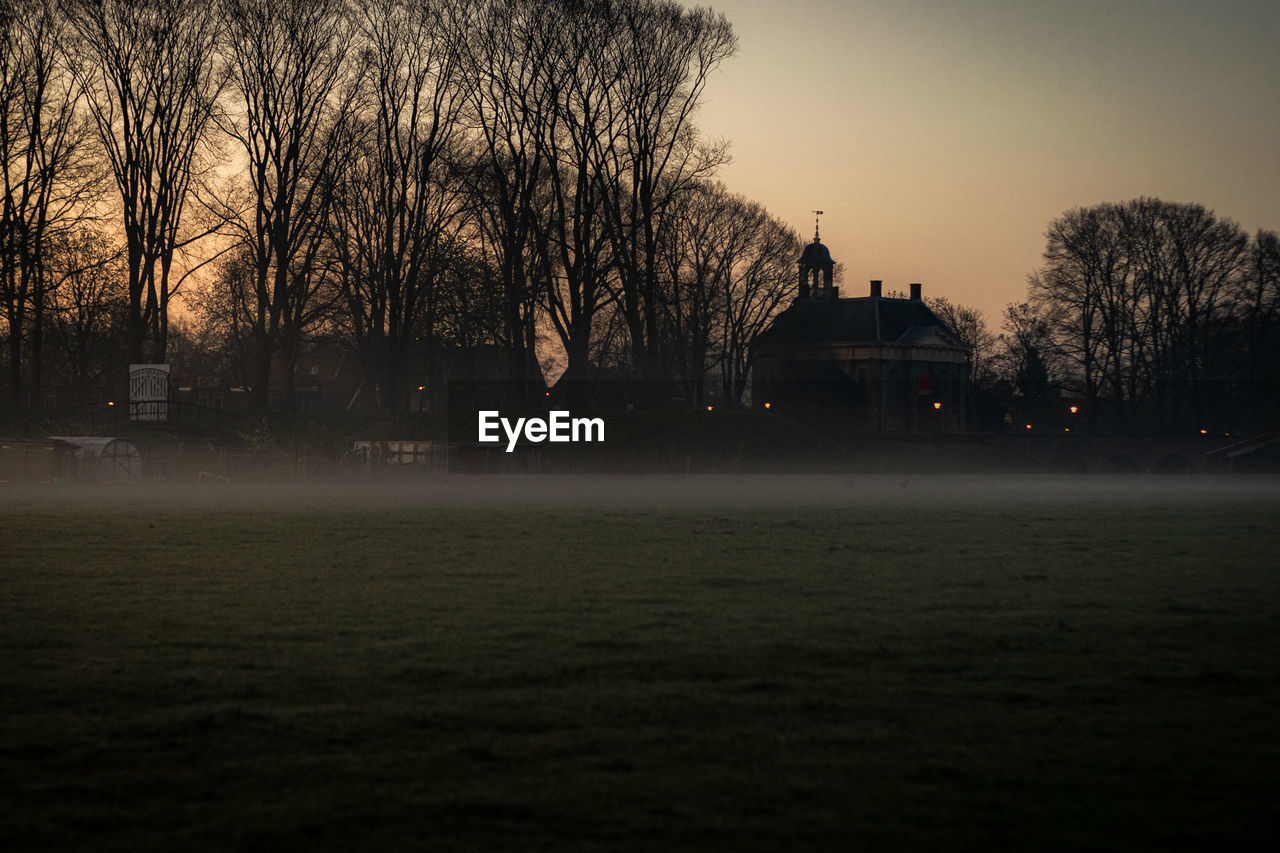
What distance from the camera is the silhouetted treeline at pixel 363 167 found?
4722cm

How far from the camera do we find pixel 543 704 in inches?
314

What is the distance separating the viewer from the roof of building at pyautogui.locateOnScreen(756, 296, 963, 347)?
107 m

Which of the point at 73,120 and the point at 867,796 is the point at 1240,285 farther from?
the point at 867,796

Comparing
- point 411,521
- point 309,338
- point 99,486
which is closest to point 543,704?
point 411,521

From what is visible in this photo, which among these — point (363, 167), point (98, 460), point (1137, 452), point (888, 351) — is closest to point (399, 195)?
point (363, 167)

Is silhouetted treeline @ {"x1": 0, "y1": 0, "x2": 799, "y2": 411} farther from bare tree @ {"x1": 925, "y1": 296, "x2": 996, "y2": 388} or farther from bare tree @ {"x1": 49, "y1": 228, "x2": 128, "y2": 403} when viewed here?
bare tree @ {"x1": 925, "y1": 296, "x2": 996, "y2": 388}

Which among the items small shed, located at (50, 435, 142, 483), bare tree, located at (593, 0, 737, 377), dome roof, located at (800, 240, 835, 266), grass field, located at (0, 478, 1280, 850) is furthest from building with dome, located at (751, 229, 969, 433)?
grass field, located at (0, 478, 1280, 850)

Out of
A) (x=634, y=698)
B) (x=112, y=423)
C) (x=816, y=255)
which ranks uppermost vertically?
(x=816, y=255)

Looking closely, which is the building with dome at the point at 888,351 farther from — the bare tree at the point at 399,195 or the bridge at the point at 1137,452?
the bare tree at the point at 399,195

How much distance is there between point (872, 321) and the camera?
10819 cm

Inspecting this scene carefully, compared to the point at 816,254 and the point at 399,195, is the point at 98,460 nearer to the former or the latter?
the point at 399,195

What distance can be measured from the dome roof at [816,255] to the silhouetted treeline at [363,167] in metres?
53.2
